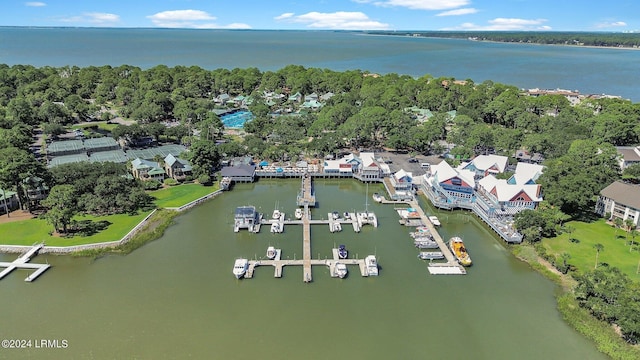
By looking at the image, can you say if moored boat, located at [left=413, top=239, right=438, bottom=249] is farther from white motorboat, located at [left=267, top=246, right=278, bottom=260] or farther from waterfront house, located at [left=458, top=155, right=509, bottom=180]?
waterfront house, located at [left=458, top=155, right=509, bottom=180]

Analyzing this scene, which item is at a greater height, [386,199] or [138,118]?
[138,118]

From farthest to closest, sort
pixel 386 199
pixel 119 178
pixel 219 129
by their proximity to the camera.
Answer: pixel 219 129
pixel 386 199
pixel 119 178

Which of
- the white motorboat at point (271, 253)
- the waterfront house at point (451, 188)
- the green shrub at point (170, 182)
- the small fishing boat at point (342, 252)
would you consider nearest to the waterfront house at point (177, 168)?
the green shrub at point (170, 182)

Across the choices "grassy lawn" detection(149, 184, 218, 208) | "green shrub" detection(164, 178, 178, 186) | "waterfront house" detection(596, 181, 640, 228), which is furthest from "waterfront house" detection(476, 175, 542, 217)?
"green shrub" detection(164, 178, 178, 186)

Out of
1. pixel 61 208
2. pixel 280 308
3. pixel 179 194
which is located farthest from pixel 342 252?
pixel 61 208

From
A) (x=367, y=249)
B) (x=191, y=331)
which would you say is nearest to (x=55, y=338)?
(x=191, y=331)

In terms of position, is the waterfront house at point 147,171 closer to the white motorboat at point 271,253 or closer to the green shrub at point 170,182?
the green shrub at point 170,182

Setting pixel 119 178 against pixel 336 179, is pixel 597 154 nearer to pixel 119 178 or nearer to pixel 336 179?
pixel 336 179
